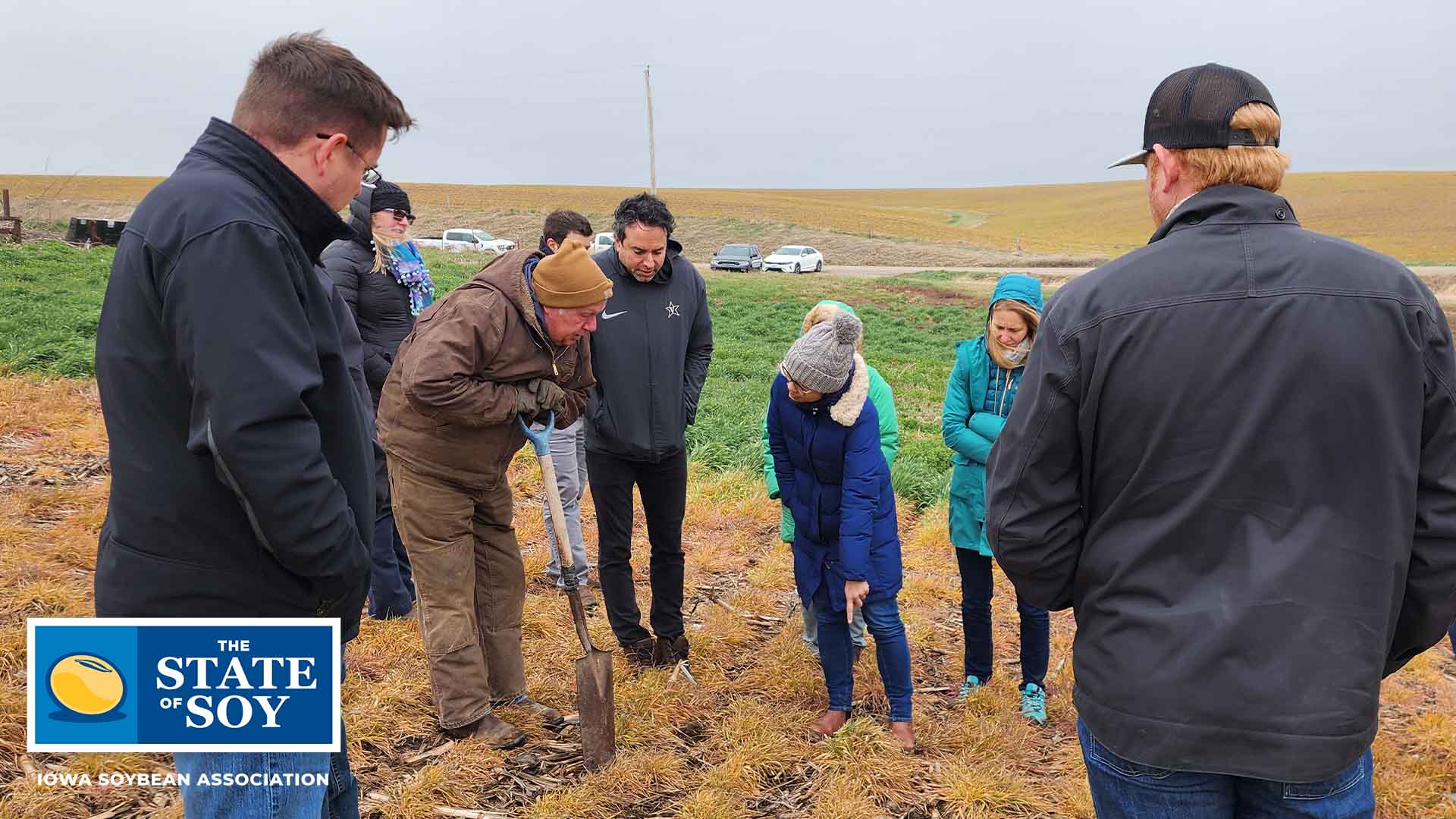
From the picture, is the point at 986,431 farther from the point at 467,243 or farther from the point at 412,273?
the point at 467,243

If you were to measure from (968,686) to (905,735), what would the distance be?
2.32ft

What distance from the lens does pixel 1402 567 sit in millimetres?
1739

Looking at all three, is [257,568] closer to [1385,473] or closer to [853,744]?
[1385,473]

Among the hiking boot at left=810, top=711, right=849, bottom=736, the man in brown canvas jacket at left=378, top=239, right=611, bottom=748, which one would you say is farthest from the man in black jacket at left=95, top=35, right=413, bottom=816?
the hiking boot at left=810, top=711, right=849, bottom=736

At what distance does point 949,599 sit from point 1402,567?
3964mm

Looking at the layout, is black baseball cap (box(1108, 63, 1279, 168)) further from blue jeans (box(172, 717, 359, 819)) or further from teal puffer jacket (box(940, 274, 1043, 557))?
blue jeans (box(172, 717, 359, 819))

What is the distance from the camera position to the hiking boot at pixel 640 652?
179 inches

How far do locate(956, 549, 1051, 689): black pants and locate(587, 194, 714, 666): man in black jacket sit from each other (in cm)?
137

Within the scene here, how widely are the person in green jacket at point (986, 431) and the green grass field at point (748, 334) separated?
334 cm

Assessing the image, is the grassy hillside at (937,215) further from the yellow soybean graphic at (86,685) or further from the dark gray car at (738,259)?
the yellow soybean graphic at (86,685)

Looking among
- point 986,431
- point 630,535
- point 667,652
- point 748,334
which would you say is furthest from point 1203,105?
point 748,334

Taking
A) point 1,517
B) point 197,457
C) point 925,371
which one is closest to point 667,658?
point 197,457

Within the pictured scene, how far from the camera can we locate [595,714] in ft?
12.0

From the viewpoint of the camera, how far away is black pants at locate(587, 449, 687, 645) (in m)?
4.42
